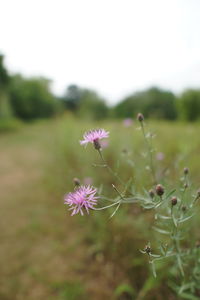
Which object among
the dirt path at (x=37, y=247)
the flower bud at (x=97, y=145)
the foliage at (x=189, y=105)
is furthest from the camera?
the foliage at (x=189, y=105)

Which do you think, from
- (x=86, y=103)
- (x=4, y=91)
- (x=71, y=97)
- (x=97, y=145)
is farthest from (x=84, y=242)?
(x=71, y=97)

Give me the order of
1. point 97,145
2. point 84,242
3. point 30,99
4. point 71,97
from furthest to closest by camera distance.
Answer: point 71,97 < point 30,99 < point 84,242 < point 97,145

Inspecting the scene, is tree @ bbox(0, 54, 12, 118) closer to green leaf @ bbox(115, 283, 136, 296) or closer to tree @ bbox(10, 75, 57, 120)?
tree @ bbox(10, 75, 57, 120)

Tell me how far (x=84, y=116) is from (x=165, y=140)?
89.2 inches

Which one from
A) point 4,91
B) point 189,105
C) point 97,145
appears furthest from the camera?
point 189,105

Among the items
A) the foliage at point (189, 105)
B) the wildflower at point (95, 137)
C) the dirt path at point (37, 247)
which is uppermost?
the foliage at point (189, 105)

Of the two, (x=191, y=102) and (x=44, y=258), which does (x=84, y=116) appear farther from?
(x=191, y=102)

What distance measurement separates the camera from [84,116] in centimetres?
529

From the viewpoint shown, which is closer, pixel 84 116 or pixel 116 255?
pixel 116 255

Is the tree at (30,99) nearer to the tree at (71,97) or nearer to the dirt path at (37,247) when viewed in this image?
the tree at (71,97)

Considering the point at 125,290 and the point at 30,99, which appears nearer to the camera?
the point at 125,290

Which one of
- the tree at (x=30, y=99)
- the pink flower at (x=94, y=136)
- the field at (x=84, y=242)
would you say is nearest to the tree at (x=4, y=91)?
the tree at (x=30, y=99)

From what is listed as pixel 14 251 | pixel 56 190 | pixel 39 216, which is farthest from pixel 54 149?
pixel 14 251

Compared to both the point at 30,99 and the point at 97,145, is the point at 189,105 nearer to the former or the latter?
the point at 30,99
